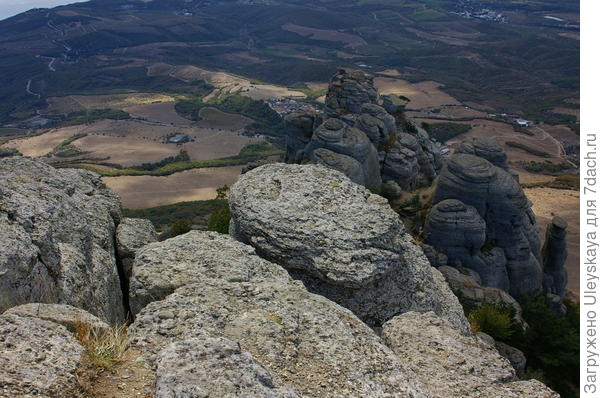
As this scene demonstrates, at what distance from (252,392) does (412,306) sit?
7.87m

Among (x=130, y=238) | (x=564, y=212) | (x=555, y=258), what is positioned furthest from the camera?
(x=564, y=212)

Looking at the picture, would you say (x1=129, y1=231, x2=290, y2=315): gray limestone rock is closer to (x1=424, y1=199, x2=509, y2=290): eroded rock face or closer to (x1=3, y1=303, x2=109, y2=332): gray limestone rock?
(x1=3, y1=303, x2=109, y2=332): gray limestone rock

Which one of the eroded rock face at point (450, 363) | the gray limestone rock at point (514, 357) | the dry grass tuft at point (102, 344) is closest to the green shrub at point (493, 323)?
the gray limestone rock at point (514, 357)

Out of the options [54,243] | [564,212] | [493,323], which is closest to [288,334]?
[54,243]

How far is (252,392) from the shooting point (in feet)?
22.0

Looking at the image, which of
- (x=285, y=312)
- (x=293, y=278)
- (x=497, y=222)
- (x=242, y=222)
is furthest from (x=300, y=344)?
(x=497, y=222)

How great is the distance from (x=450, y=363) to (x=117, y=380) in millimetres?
6732

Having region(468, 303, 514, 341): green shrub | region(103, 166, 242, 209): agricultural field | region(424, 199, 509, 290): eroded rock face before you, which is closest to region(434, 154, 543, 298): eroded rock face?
region(424, 199, 509, 290): eroded rock face

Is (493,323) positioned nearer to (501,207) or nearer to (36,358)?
(501,207)

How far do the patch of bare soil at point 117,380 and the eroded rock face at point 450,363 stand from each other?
16.6 ft

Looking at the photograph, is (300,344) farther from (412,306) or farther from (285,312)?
(412,306)

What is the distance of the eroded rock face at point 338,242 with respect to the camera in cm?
1230

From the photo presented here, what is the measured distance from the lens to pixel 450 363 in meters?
9.86

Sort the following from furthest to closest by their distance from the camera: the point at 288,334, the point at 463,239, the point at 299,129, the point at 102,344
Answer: the point at 299,129
the point at 463,239
the point at 288,334
the point at 102,344
